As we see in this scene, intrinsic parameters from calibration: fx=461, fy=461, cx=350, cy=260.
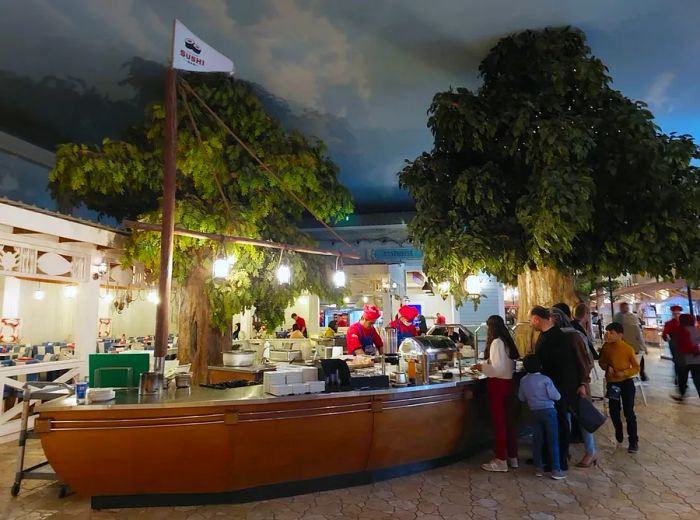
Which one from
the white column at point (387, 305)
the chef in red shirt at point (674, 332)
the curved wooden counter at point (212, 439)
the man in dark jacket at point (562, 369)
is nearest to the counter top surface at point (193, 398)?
the curved wooden counter at point (212, 439)

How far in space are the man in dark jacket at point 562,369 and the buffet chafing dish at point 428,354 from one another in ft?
4.03

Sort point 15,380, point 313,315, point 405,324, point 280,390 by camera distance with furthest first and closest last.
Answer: point 313,315 < point 405,324 < point 15,380 < point 280,390

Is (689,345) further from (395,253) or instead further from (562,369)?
(395,253)

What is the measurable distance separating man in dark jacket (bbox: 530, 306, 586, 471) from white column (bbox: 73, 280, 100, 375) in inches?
262

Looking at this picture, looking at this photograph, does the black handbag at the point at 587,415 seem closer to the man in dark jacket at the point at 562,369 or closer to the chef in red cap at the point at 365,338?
the man in dark jacket at the point at 562,369

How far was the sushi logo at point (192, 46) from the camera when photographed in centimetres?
519

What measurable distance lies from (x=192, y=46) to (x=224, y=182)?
2.71 m

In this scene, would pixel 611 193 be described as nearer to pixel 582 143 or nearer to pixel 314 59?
pixel 582 143

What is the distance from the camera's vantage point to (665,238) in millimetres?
6504

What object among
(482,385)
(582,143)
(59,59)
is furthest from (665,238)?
(59,59)

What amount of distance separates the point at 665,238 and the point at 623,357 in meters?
2.16

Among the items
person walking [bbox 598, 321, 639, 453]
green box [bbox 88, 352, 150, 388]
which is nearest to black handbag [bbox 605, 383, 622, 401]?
person walking [bbox 598, 321, 639, 453]

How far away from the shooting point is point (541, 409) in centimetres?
474

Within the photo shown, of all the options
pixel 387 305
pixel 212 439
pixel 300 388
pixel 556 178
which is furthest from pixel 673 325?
pixel 212 439
